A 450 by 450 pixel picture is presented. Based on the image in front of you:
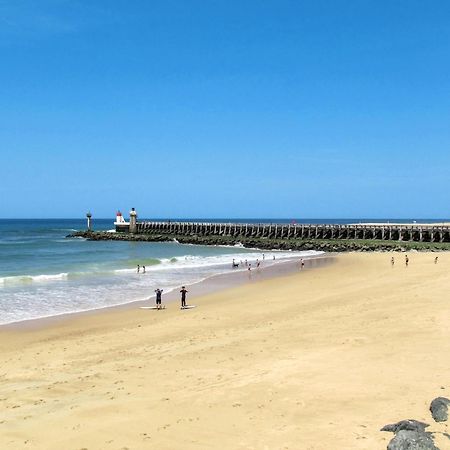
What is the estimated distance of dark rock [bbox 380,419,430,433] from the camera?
6584 mm

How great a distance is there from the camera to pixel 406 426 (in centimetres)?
666

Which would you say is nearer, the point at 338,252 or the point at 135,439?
the point at 135,439

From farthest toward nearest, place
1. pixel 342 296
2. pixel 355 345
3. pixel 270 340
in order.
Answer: pixel 342 296 → pixel 270 340 → pixel 355 345

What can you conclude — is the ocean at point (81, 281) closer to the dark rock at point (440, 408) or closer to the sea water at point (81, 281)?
the sea water at point (81, 281)

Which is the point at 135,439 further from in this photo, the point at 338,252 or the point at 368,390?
the point at 338,252

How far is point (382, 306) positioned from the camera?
16.9 metres

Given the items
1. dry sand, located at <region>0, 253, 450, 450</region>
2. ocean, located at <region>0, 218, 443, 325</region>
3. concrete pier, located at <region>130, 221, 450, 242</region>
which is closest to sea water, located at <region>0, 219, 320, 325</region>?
ocean, located at <region>0, 218, 443, 325</region>

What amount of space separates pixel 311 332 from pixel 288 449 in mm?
7099

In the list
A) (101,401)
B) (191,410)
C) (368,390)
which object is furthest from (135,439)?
(368,390)

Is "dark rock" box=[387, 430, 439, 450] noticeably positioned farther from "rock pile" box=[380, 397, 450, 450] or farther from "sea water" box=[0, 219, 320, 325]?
"sea water" box=[0, 219, 320, 325]

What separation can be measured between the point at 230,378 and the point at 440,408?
A: 3.80 m

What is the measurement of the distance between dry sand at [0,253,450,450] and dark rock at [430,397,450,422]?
129 mm

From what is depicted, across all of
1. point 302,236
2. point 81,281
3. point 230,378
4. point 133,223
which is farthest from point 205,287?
point 133,223

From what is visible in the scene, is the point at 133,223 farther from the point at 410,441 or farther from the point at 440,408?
the point at 410,441
